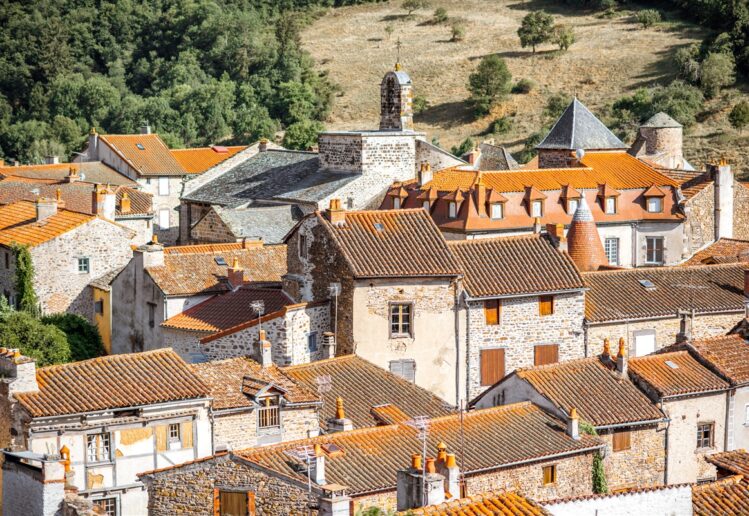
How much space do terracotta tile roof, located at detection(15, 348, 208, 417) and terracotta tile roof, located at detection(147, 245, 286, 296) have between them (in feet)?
36.0

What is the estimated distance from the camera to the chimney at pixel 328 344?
40.4m

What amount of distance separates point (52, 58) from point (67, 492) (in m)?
108

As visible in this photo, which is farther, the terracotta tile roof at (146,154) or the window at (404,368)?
the terracotta tile roof at (146,154)

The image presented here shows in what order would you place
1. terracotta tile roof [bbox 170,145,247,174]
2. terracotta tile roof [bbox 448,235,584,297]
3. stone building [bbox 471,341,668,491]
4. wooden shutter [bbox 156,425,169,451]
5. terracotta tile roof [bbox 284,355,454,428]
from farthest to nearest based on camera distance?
terracotta tile roof [bbox 170,145,247,174]
terracotta tile roof [bbox 448,235,584,297]
terracotta tile roof [bbox 284,355,454,428]
stone building [bbox 471,341,668,491]
wooden shutter [bbox 156,425,169,451]

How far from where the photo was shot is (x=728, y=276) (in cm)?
4641

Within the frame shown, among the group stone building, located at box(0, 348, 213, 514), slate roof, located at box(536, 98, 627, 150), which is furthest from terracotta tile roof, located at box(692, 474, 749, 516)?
slate roof, located at box(536, 98, 627, 150)

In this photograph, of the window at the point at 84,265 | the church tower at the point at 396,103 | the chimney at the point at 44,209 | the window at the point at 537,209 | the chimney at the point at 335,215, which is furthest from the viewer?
the church tower at the point at 396,103

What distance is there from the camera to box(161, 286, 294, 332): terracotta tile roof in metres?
42.8

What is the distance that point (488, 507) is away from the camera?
75.9 feet

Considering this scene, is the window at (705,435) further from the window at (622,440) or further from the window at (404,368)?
the window at (404,368)

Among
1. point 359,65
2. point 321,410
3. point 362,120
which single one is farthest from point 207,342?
point 359,65

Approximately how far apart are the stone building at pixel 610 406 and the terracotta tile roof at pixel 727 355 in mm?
2566

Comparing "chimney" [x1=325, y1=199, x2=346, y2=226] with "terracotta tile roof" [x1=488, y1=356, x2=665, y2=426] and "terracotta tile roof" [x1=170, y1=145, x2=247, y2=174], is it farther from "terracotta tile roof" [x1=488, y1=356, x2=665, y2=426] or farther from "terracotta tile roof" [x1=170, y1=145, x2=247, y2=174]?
"terracotta tile roof" [x1=170, y1=145, x2=247, y2=174]

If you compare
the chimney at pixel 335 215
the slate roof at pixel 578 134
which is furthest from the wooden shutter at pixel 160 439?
the slate roof at pixel 578 134
